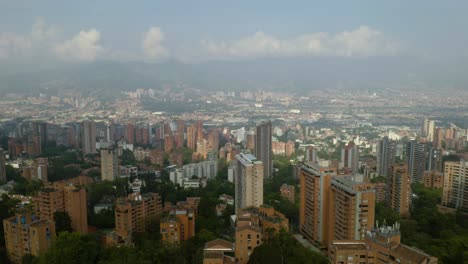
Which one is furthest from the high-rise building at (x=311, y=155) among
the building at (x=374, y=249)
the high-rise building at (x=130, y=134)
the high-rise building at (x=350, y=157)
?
the building at (x=374, y=249)

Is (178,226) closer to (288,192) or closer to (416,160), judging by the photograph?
(288,192)

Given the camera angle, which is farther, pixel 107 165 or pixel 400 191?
pixel 107 165

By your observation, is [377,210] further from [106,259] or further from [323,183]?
[106,259]

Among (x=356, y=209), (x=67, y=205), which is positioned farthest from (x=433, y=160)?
(x=67, y=205)

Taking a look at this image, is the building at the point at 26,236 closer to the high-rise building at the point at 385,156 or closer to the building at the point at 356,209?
the building at the point at 356,209

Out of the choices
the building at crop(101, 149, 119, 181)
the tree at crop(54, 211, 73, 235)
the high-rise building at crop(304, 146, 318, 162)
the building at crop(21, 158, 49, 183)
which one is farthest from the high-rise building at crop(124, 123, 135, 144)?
the tree at crop(54, 211, 73, 235)

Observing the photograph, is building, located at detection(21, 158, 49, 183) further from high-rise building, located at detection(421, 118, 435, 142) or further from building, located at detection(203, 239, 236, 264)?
high-rise building, located at detection(421, 118, 435, 142)
